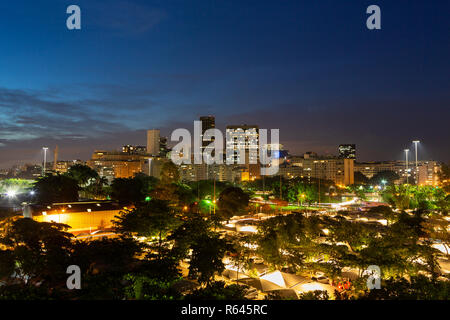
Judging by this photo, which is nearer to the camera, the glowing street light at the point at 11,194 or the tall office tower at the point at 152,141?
the glowing street light at the point at 11,194

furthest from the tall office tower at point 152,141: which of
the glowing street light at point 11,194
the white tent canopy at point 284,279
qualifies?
the white tent canopy at point 284,279

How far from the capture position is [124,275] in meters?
10.4

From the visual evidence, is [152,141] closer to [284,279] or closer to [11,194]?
[11,194]

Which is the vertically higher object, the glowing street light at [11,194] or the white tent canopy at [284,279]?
the glowing street light at [11,194]

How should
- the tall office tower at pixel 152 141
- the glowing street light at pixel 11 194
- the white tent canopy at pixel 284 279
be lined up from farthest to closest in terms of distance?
the tall office tower at pixel 152 141, the glowing street light at pixel 11 194, the white tent canopy at pixel 284 279

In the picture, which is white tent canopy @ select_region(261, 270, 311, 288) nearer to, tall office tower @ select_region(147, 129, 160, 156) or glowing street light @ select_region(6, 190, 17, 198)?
glowing street light @ select_region(6, 190, 17, 198)

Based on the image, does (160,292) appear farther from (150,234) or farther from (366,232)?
(366,232)

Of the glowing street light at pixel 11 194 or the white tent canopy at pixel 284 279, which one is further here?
the glowing street light at pixel 11 194

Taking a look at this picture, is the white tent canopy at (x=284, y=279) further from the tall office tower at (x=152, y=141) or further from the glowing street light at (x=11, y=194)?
the tall office tower at (x=152, y=141)

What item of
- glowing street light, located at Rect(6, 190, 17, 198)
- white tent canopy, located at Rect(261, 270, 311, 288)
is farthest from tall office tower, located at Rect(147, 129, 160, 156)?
white tent canopy, located at Rect(261, 270, 311, 288)

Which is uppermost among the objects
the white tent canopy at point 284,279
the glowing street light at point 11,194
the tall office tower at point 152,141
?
the tall office tower at point 152,141

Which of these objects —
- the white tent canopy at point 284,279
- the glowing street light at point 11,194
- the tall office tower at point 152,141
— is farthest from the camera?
the tall office tower at point 152,141
